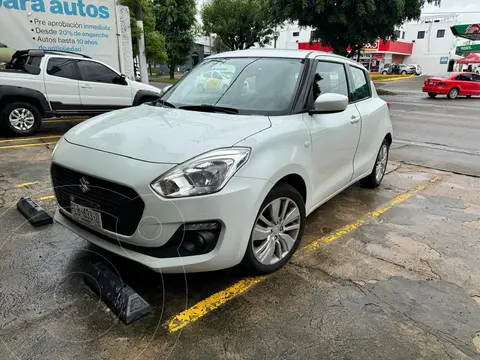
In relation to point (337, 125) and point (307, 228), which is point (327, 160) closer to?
point (337, 125)

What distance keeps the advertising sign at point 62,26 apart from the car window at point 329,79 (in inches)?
368

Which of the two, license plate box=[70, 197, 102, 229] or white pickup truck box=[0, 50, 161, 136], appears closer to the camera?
license plate box=[70, 197, 102, 229]

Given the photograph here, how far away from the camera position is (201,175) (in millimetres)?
2369

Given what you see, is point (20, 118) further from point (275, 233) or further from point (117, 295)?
point (275, 233)

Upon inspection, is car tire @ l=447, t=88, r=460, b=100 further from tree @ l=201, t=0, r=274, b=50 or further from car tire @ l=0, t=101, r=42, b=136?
car tire @ l=0, t=101, r=42, b=136

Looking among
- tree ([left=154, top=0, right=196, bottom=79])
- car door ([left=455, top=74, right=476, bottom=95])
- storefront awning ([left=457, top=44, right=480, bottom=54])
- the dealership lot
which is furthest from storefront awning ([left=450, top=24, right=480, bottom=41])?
the dealership lot

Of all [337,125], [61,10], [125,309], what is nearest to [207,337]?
[125,309]

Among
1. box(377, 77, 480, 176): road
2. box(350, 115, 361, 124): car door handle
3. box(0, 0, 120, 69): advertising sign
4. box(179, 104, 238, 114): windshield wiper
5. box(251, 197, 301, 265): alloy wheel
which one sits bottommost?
box(377, 77, 480, 176): road

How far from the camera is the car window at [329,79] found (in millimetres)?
3539

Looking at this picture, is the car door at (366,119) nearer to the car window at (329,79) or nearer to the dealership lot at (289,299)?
the car window at (329,79)

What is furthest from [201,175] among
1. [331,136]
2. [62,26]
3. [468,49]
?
[468,49]

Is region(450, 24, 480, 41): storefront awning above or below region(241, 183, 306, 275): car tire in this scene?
above

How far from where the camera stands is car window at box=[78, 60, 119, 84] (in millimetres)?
8508

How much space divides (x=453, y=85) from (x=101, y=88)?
20.5 m
